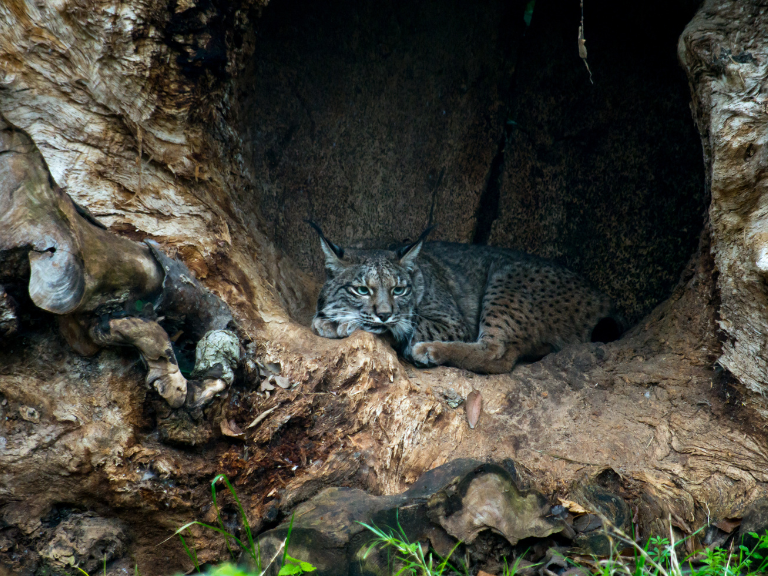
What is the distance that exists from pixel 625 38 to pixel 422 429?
123 inches

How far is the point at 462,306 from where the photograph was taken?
4637mm

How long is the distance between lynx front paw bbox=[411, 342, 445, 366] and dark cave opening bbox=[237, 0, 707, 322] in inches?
50.7

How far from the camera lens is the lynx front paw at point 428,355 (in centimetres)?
375

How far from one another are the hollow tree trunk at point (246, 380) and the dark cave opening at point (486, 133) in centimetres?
92

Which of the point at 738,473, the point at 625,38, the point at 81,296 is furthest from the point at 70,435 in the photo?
the point at 625,38

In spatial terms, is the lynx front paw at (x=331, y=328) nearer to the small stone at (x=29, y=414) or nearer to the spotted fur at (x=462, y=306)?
the spotted fur at (x=462, y=306)

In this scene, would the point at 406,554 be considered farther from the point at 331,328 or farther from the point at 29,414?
the point at 331,328

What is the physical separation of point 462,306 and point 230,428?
2.56 m

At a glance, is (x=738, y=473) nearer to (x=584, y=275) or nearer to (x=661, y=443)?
(x=661, y=443)

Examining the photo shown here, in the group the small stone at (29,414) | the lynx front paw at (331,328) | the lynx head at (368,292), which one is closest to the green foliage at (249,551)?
the small stone at (29,414)

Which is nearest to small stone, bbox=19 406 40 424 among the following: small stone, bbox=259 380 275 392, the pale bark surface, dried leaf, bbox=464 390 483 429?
small stone, bbox=259 380 275 392

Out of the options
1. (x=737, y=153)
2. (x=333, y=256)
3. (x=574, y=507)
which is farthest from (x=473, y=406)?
(x=737, y=153)

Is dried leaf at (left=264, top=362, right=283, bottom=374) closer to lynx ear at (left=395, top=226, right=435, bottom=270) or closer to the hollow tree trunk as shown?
the hollow tree trunk

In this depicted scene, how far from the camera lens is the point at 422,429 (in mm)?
2850
